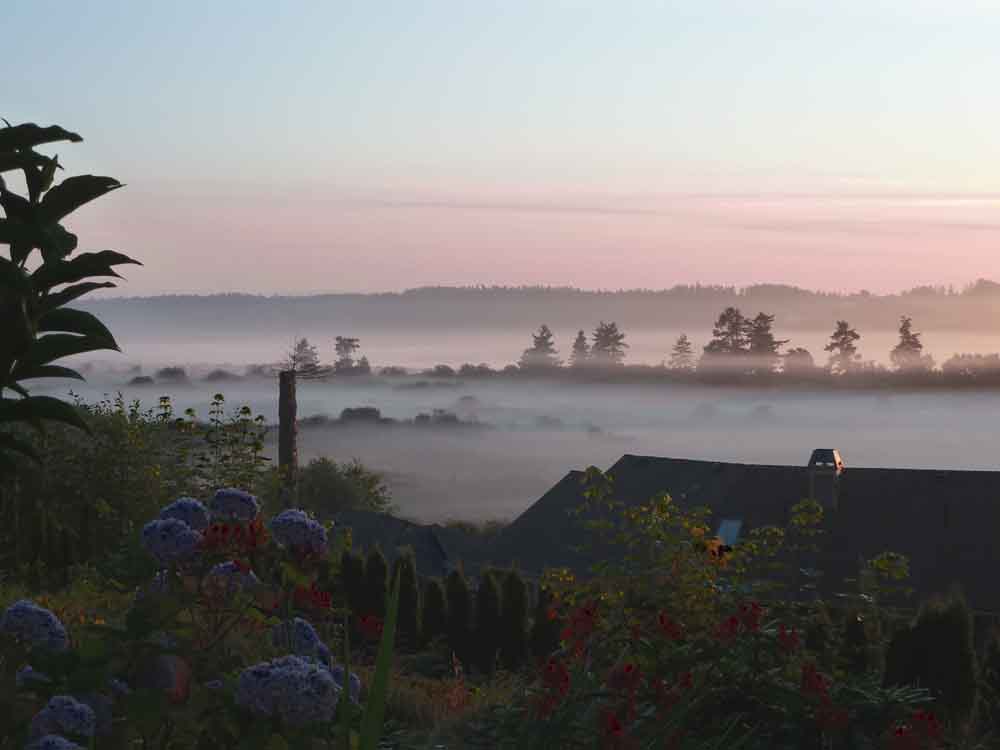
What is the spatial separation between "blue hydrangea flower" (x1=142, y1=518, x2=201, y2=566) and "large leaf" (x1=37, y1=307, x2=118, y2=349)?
791mm

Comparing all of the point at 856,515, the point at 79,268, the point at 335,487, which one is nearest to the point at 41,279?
the point at 79,268

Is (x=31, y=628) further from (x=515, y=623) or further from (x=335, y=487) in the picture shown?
(x=335, y=487)

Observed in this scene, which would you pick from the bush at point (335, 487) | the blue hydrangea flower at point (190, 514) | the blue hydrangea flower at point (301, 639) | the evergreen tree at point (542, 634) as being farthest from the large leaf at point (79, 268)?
the bush at point (335, 487)

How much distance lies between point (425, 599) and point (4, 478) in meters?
21.7

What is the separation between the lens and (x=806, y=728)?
8.35 meters

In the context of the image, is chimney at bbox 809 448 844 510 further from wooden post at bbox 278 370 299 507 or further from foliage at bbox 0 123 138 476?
foliage at bbox 0 123 138 476

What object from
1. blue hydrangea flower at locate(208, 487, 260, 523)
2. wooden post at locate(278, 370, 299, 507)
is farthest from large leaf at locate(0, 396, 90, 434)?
wooden post at locate(278, 370, 299, 507)

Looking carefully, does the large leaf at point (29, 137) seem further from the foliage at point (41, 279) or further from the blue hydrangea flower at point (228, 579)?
the blue hydrangea flower at point (228, 579)

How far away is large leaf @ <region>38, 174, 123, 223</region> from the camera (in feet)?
16.5

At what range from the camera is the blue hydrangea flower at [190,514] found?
5.21 metres

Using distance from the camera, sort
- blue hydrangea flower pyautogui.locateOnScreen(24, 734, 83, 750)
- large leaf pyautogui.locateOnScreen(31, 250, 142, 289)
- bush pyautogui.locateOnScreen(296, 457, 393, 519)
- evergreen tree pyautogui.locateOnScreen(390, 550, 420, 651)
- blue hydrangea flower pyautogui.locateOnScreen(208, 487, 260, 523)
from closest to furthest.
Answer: blue hydrangea flower pyautogui.locateOnScreen(24, 734, 83, 750) → large leaf pyautogui.locateOnScreen(31, 250, 142, 289) → blue hydrangea flower pyautogui.locateOnScreen(208, 487, 260, 523) → evergreen tree pyautogui.locateOnScreen(390, 550, 420, 651) → bush pyautogui.locateOnScreen(296, 457, 393, 519)

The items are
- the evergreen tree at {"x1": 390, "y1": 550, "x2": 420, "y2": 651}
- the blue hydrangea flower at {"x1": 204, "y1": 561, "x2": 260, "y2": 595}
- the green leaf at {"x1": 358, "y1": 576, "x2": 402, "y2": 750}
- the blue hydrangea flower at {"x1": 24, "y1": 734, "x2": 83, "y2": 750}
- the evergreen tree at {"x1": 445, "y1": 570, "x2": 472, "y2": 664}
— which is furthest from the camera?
the evergreen tree at {"x1": 390, "y1": 550, "x2": 420, "y2": 651}

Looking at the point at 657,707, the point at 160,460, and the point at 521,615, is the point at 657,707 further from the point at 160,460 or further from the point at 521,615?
the point at 160,460

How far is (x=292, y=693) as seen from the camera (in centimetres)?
417
